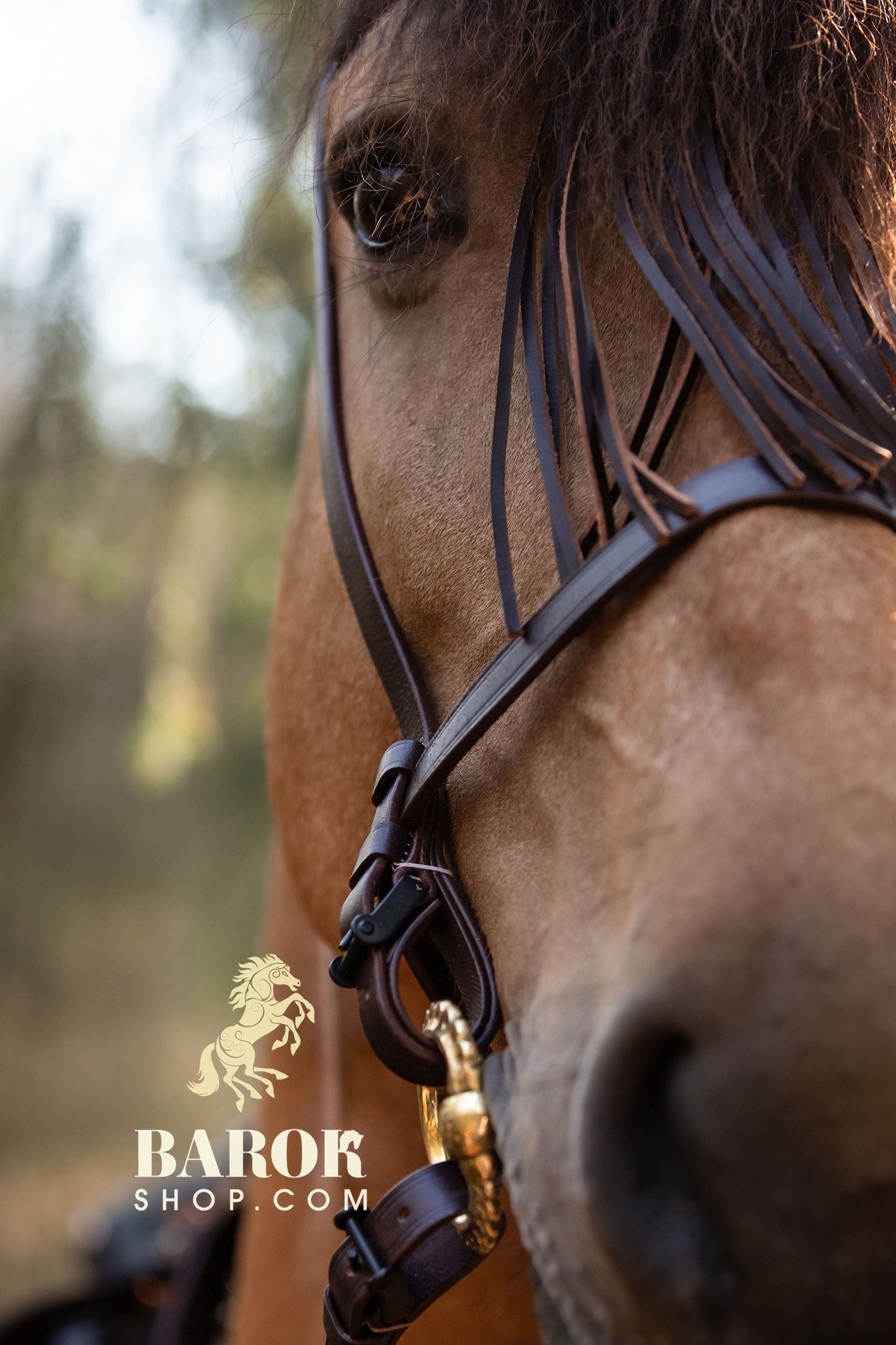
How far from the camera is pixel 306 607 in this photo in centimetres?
123

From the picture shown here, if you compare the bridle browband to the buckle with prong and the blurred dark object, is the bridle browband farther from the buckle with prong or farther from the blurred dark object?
the blurred dark object

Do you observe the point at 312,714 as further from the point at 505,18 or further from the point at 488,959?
the point at 505,18

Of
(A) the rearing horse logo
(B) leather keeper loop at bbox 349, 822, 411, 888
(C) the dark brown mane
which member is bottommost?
(A) the rearing horse logo

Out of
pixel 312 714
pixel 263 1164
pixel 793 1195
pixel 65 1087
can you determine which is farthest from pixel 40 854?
pixel 793 1195

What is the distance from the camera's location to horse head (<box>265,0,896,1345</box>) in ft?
A: 1.77

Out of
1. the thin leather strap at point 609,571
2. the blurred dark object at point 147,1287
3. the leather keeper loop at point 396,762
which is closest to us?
the thin leather strap at point 609,571

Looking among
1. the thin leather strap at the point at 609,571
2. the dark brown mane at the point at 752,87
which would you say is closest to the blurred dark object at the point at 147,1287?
the thin leather strap at the point at 609,571

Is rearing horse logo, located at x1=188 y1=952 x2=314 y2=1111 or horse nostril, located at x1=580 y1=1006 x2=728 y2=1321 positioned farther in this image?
rearing horse logo, located at x1=188 y1=952 x2=314 y2=1111

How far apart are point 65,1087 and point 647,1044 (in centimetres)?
557

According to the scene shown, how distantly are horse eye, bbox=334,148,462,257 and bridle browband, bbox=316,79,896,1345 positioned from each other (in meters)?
0.10

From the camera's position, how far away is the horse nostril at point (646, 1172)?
1.79ft

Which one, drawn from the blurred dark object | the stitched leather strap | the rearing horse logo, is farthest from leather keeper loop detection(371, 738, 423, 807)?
the blurred dark object

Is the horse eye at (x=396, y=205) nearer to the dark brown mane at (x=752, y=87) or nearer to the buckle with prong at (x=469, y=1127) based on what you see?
the dark brown mane at (x=752, y=87)

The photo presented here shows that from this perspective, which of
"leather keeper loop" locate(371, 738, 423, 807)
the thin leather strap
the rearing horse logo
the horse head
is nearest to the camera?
the horse head
